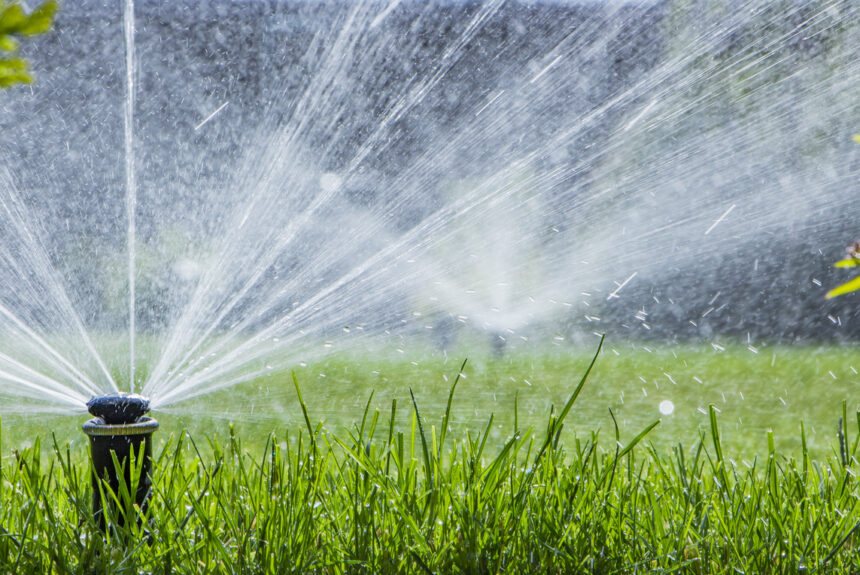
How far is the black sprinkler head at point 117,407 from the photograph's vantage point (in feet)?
4.50

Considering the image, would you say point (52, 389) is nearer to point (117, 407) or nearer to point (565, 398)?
point (117, 407)

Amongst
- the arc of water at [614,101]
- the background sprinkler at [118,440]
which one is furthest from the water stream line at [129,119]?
the background sprinkler at [118,440]

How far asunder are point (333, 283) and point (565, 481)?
6.81 meters

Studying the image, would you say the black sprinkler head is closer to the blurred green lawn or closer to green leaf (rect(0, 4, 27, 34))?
green leaf (rect(0, 4, 27, 34))

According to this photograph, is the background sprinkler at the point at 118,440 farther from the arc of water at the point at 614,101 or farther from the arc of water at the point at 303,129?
the arc of water at the point at 614,101

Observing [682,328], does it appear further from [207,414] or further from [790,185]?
[207,414]

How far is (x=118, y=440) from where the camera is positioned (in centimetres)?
143

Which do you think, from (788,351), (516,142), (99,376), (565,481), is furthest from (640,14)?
(565,481)

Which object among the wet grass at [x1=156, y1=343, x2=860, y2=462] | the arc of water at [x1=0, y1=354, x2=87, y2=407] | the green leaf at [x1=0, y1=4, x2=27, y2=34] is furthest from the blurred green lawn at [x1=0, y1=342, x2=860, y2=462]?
the green leaf at [x1=0, y1=4, x2=27, y2=34]

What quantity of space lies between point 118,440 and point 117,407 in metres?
0.08

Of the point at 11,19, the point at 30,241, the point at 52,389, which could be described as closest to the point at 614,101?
the point at 30,241

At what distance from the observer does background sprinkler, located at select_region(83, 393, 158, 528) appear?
138 cm

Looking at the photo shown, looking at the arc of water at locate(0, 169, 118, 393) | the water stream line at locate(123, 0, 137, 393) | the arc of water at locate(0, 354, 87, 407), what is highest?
the water stream line at locate(123, 0, 137, 393)

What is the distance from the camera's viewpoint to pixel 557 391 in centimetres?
536
